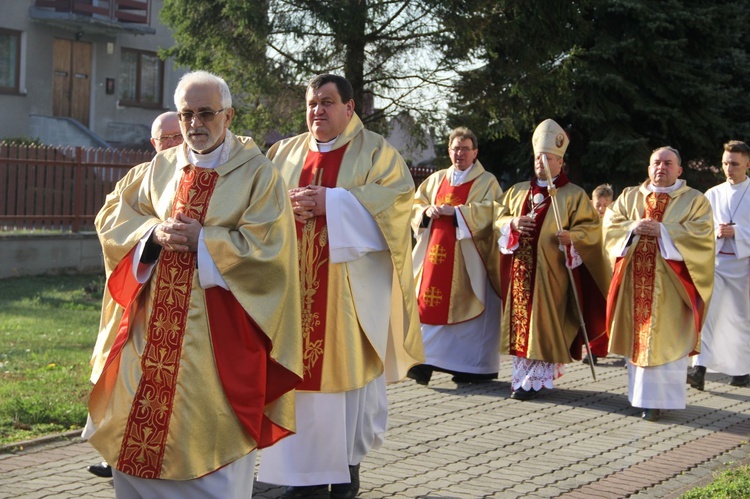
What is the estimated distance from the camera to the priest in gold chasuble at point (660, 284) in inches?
343

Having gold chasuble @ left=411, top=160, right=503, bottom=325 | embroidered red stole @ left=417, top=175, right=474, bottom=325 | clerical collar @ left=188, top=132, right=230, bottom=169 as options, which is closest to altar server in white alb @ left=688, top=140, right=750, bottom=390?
gold chasuble @ left=411, top=160, right=503, bottom=325

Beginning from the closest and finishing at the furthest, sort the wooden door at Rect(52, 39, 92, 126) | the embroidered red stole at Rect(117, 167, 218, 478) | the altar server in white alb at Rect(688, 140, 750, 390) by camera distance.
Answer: the embroidered red stole at Rect(117, 167, 218, 478)
the altar server in white alb at Rect(688, 140, 750, 390)
the wooden door at Rect(52, 39, 92, 126)

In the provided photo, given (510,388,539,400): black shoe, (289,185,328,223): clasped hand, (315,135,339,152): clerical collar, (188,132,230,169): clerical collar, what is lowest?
(510,388,539,400): black shoe

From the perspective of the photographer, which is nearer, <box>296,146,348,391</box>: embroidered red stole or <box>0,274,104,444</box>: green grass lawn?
<box>296,146,348,391</box>: embroidered red stole

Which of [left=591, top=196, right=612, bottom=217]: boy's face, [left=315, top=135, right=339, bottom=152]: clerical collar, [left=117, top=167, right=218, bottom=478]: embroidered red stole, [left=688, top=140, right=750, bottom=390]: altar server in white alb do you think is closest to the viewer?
[left=117, top=167, right=218, bottom=478]: embroidered red stole

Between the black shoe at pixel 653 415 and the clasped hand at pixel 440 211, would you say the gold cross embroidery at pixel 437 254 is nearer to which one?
the clasped hand at pixel 440 211

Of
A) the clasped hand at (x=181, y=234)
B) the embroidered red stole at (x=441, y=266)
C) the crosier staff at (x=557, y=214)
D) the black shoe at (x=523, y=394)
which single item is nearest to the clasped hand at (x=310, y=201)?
the clasped hand at (x=181, y=234)

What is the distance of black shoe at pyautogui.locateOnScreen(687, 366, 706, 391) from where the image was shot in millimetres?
10344

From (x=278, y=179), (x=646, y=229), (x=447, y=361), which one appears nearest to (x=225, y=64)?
(x=447, y=361)

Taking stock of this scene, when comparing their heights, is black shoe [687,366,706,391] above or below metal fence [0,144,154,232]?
below

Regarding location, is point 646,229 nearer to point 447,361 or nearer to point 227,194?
point 447,361

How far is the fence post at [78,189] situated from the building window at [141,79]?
1331 centimetres

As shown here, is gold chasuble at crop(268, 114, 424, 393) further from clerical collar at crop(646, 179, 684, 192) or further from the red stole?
clerical collar at crop(646, 179, 684, 192)

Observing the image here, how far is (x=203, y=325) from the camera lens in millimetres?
4586
